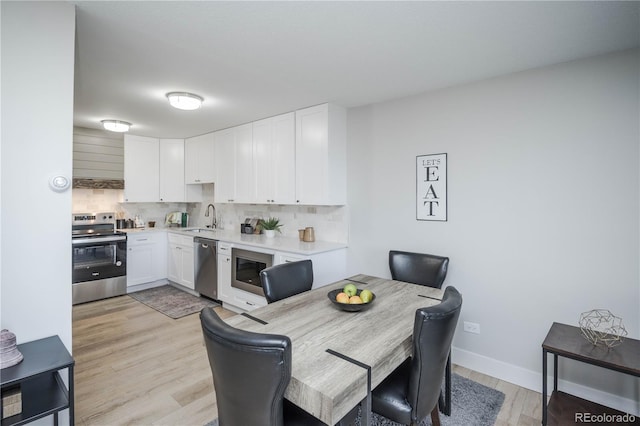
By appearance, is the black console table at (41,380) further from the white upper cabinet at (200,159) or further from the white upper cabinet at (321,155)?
the white upper cabinet at (200,159)

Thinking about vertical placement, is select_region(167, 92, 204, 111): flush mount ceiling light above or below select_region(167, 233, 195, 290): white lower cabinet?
above

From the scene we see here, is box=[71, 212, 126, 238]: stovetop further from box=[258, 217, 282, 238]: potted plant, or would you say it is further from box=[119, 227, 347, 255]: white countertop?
box=[258, 217, 282, 238]: potted plant

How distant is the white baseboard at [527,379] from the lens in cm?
209

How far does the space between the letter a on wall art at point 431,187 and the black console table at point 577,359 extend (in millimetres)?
1216

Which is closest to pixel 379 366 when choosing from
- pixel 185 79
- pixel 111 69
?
pixel 185 79

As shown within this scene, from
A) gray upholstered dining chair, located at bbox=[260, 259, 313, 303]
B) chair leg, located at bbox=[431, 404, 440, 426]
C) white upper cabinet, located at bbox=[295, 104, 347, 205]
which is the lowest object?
chair leg, located at bbox=[431, 404, 440, 426]

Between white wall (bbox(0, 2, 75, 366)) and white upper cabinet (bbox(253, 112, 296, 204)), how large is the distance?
2235 mm

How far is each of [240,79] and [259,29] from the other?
848 millimetres

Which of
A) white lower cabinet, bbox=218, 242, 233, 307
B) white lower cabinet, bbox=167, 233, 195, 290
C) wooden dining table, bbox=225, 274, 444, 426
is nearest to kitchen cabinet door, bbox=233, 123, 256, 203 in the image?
white lower cabinet, bbox=218, 242, 233, 307

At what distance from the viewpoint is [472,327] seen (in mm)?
2721

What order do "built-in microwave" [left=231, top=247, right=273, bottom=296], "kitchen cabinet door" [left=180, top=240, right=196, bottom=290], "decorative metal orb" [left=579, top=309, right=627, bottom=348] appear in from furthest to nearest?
"kitchen cabinet door" [left=180, top=240, right=196, bottom=290], "built-in microwave" [left=231, top=247, right=273, bottom=296], "decorative metal orb" [left=579, top=309, right=627, bottom=348]

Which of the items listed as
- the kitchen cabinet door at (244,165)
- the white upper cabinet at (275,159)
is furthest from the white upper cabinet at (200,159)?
the white upper cabinet at (275,159)

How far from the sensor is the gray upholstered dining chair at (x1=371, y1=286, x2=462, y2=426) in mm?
1376

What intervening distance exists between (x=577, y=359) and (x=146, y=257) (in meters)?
5.14
